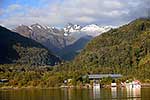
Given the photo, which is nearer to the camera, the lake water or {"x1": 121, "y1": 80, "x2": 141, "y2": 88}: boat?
the lake water

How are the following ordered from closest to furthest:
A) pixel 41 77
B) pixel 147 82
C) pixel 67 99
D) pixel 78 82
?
pixel 67 99, pixel 147 82, pixel 78 82, pixel 41 77

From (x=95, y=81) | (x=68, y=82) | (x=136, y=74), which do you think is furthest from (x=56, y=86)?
(x=136, y=74)

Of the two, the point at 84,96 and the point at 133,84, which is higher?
the point at 133,84

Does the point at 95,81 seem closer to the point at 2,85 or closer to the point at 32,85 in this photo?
the point at 32,85

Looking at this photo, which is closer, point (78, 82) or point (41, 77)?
point (78, 82)

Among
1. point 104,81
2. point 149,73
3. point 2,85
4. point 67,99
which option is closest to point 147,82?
point 149,73

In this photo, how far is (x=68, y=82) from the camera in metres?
185

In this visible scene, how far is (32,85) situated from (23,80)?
6.85m

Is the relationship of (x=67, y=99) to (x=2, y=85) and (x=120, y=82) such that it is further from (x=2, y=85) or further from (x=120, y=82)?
(x=2, y=85)

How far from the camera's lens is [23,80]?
190 metres

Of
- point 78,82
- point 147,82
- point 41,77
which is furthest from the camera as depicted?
point 41,77

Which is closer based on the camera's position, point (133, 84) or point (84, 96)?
point (84, 96)

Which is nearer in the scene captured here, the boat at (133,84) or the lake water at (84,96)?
the lake water at (84,96)

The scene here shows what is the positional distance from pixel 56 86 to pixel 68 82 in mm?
5585
